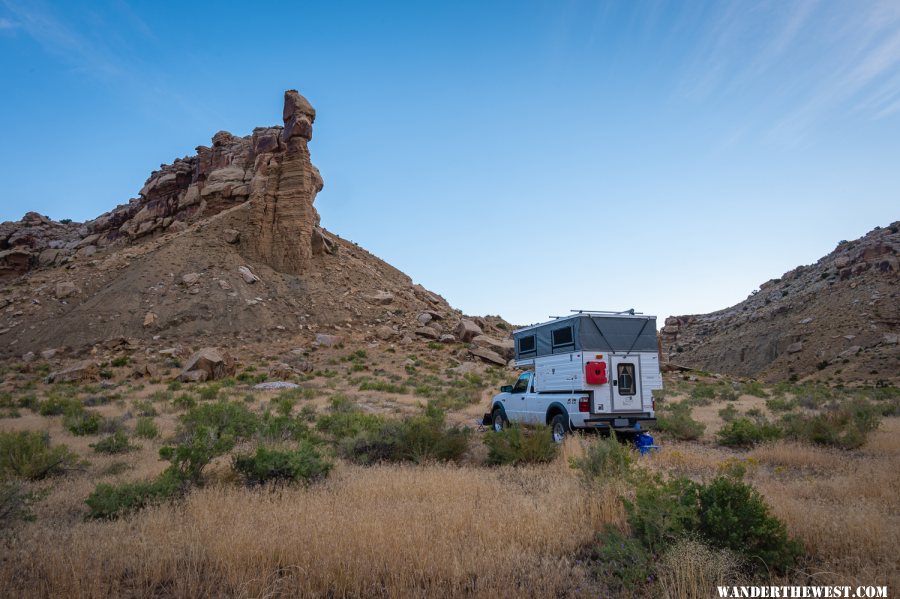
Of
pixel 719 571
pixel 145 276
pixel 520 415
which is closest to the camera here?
pixel 719 571

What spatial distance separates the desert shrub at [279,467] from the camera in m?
7.58

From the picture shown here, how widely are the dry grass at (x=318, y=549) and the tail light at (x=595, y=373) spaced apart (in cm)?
521

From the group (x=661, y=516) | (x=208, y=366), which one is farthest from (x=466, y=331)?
(x=661, y=516)

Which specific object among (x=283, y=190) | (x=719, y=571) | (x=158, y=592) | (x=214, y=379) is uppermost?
(x=283, y=190)

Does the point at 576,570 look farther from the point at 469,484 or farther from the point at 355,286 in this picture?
the point at 355,286

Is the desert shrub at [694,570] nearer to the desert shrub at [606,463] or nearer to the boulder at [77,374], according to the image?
the desert shrub at [606,463]

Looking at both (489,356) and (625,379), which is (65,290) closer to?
(489,356)

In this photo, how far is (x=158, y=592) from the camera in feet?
14.2

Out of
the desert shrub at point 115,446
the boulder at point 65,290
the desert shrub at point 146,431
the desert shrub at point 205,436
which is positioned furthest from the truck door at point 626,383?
the boulder at point 65,290

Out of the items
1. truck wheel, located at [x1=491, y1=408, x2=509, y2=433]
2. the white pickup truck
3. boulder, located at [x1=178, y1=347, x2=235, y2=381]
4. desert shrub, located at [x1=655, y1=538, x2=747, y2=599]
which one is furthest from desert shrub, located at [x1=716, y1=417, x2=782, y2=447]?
boulder, located at [x1=178, y1=347, x2=235, y2=381]

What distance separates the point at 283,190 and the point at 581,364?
36752 millimetres

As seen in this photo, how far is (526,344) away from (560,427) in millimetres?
3212

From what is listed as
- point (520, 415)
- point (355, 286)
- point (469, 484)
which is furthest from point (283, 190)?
point (469, 484)

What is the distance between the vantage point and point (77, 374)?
26.6 m
